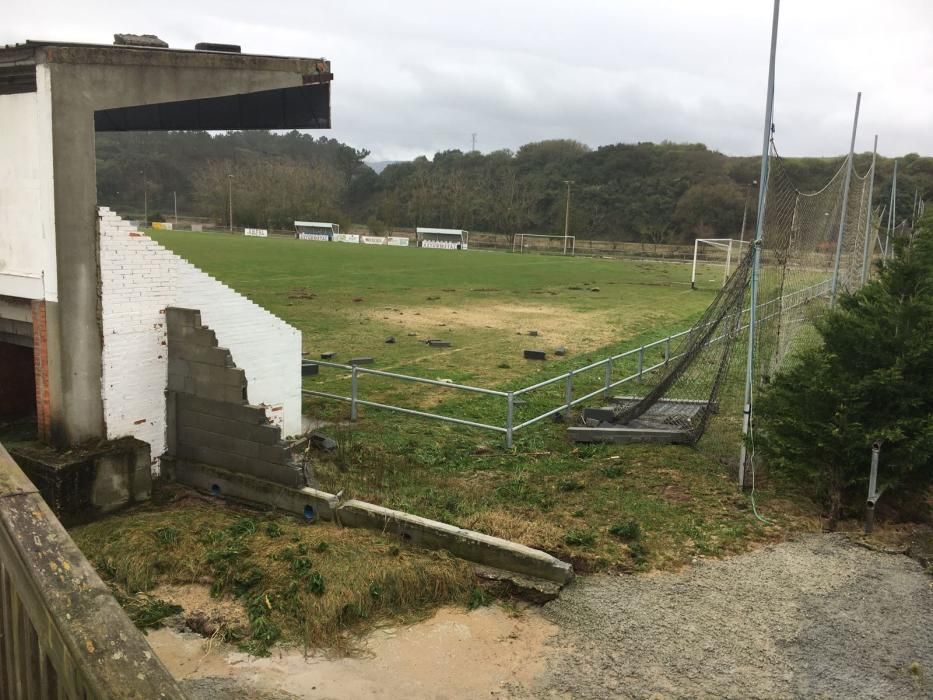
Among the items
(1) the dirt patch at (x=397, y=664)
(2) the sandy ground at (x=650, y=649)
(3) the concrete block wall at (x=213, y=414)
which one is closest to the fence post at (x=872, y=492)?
(2) the sandy ground at (x=650, y=649)

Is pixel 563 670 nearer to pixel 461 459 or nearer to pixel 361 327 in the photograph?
pixel 461 459

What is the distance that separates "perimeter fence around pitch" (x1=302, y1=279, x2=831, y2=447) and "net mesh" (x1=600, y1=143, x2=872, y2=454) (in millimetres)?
152

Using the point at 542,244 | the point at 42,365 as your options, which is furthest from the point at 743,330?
the point at 542,244

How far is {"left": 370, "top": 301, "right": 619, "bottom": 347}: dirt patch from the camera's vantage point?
2406 cm

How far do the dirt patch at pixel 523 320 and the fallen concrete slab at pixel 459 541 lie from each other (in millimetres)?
14464

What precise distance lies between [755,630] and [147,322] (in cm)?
728

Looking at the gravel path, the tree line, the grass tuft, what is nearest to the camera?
the gravel path

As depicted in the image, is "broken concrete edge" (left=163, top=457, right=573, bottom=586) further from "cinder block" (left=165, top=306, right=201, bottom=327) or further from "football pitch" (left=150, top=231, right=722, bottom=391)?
"football pitch" (left=150, top=231, right=722, bottom=391)

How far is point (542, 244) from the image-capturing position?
96250mm

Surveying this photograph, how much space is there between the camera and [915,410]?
328 inches

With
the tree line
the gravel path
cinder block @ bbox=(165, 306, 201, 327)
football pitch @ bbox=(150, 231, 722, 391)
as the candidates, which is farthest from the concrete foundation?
the tree line

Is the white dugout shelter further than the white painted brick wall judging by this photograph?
Yes

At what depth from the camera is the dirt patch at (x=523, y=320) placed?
2406 cm

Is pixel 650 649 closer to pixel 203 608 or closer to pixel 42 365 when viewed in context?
pixel 203 608
